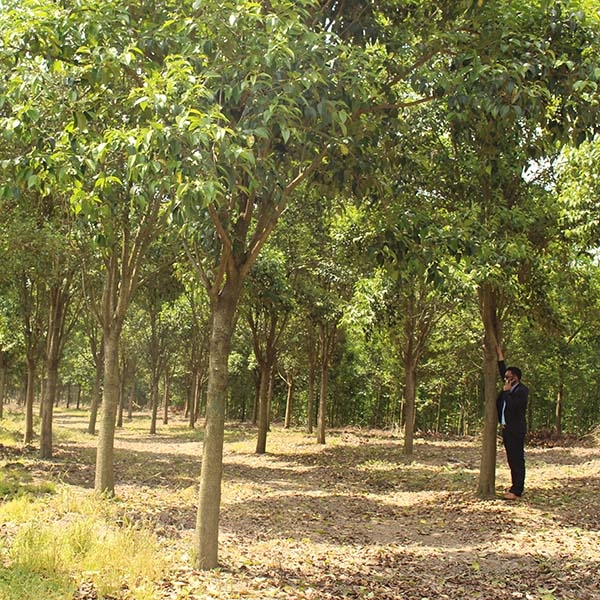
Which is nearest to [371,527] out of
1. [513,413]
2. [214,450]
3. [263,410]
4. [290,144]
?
[513,413]

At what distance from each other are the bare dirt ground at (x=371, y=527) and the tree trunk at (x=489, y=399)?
0.41m

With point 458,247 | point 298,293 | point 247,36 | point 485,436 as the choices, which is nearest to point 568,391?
point 298,293

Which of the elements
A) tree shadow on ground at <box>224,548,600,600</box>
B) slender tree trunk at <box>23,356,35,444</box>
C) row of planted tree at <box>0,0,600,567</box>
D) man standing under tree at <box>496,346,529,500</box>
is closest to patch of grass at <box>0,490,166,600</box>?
row of planted tree at <box>0,0,600,567</box>

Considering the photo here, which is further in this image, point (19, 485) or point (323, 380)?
point (323, 380)

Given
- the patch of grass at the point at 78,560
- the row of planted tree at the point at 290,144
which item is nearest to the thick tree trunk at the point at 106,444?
the row of planted tree at the point at 290,144

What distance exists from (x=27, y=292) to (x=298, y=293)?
325 inches

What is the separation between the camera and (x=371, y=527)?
912 centimetres

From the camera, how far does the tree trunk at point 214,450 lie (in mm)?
6059

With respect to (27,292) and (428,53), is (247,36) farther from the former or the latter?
(27,292)

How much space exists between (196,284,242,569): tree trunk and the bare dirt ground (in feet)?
0.97

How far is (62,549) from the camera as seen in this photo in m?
5.91

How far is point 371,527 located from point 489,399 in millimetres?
3201

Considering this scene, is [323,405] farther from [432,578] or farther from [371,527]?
[432,578]

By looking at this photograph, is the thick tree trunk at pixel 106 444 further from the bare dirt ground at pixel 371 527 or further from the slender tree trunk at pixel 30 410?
the slender tree trunk at pixel 30 410
